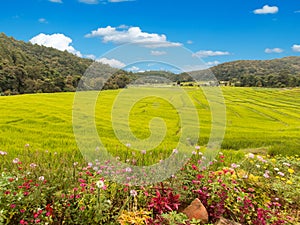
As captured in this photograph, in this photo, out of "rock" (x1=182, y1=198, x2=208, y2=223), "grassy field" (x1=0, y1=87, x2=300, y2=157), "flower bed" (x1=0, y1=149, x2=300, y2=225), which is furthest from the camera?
"grassy field" (x1=0, y1=87, x2=300, y2=157)

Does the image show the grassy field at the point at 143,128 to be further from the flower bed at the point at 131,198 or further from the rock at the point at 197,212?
the rock at the point at 197,212

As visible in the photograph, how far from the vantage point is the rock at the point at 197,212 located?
3.20m

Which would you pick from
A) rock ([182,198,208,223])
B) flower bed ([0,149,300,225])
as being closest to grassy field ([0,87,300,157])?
flower bed ([0,149,300,225])

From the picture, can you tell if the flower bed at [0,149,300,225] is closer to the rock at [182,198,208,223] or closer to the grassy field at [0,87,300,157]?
the rock at [182,198,208,223]

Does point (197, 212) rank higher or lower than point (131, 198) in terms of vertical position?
lower

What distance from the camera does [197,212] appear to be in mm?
3223

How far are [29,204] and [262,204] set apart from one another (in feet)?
10.1

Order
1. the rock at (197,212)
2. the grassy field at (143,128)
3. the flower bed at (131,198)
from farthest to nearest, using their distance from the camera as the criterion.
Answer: the grassy field at (143,128), the rock at (197,212), the flower bed at (131,198)

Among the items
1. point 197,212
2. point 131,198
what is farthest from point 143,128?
point 197,212

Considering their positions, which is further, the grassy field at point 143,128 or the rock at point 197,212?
the grassy field at point 143,128

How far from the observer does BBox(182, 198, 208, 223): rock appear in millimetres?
3201

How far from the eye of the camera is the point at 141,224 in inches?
115

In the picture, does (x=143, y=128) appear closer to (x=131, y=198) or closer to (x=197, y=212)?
(x=131, y=198)

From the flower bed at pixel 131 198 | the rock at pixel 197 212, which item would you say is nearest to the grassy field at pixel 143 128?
the flower bed at pixel 131 198
